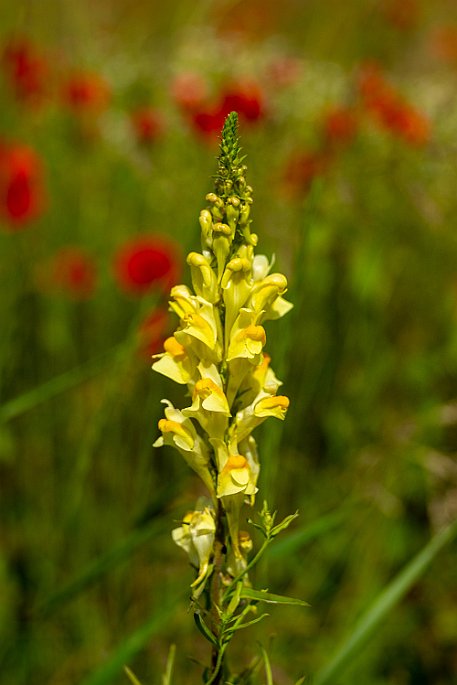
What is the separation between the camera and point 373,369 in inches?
127

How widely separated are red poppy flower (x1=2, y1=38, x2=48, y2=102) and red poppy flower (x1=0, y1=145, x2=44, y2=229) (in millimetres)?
326

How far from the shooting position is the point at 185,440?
1101 mm

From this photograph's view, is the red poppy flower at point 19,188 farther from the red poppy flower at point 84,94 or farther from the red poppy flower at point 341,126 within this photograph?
the red poppy flower at point 341,126

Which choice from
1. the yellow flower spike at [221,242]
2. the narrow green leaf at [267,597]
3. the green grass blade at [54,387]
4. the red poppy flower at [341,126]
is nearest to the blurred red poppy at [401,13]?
the red poppy flower at [341,126]

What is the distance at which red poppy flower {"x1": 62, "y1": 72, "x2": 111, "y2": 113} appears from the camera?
11.6ft

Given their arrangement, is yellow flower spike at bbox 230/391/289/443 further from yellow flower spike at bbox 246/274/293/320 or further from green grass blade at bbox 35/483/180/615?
green grass blade at bbox 35/483/180/615

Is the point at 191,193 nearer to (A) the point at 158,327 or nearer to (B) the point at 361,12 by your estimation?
(A) the point at 158,327

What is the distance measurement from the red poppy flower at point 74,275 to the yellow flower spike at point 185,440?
2.11 metres

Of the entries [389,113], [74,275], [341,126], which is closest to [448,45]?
[389,113]

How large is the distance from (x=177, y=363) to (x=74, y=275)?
2109 mm

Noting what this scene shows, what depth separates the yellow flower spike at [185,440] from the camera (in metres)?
1.09

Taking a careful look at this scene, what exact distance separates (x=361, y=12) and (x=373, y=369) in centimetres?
257

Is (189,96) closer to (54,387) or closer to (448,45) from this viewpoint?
(54,387)

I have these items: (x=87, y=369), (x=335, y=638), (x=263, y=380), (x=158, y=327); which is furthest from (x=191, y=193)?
(x=263, y=380)
